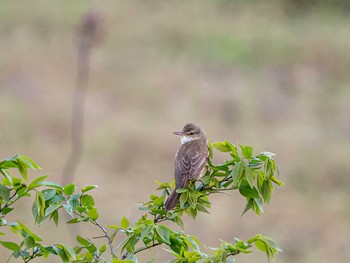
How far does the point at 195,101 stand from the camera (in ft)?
52.4

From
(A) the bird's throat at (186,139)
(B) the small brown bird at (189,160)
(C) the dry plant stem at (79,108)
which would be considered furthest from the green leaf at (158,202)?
(C) the dry plant stem at (79,108)

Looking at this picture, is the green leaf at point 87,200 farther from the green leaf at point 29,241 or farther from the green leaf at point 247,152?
the green leaf at point 247,152

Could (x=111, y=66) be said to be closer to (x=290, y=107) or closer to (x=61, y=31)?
(x=61, y=31)

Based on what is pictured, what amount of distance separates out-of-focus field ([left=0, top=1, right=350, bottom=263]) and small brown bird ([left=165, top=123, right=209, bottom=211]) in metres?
4.06

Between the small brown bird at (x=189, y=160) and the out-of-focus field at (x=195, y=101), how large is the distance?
160 inches

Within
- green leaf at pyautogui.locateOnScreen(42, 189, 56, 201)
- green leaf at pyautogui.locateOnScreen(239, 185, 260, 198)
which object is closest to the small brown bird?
green leaf at pyautogui.locateOnScreen(239, 185, 260, 198)

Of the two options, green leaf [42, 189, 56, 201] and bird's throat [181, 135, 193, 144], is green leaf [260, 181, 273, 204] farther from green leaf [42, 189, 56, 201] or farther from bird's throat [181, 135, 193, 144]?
bird's throat [181, 135, 193, 144]

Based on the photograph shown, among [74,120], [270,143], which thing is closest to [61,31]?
[74,120]

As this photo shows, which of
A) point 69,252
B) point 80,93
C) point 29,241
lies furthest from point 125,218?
point 80,93

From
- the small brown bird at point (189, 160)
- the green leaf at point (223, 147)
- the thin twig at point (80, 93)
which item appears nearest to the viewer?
the green leaf at point (223, 147)

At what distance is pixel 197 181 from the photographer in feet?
17.0

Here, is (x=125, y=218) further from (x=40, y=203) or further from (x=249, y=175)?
(x=249, y=175)

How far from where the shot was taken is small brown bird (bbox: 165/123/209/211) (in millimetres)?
4809

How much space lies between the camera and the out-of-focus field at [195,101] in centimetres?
1298
